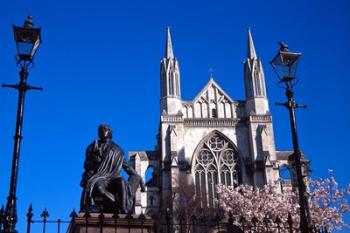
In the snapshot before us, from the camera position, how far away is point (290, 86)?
10.1 metres

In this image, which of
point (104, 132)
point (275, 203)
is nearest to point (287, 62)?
point (104, 132)

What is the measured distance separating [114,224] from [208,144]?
3357 cm

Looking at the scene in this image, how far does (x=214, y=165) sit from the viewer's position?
4050 centimetres

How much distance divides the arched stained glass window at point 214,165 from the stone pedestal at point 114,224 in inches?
1233

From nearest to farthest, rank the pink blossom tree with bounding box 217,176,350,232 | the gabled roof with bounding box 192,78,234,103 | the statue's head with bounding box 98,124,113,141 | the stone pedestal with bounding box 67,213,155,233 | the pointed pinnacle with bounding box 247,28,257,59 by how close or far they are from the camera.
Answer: the stone pedestal with bounding box 67,213,155,233
the statue's head with bounding box 98,124,113,141
the pink blossom tree with bounding box 217,176,350,232
the gabled roof with bounding box 192,78,234,103
the pointed pinnacle with bounding box 247,28,257,59

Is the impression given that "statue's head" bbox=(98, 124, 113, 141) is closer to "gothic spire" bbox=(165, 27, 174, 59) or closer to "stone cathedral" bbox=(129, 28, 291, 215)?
"stone cathedral" bbox=(129, 28, 291, 215)

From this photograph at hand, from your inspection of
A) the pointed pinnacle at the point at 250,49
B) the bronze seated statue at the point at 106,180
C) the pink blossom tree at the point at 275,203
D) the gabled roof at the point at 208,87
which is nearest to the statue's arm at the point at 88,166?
the bronze seated statue at the point at 106,180

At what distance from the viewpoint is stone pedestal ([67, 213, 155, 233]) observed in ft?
25.2

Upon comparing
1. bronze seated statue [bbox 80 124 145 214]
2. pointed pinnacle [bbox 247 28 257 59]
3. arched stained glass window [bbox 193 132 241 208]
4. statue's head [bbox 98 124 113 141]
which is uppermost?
pointed pinnacle [bbox 247 28 257 59]

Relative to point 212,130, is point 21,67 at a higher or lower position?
lower

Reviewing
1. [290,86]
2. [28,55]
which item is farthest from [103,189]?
[290,86]

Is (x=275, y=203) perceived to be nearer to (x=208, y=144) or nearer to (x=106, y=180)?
(x=208, y=144)

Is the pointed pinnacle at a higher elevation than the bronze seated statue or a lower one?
higher

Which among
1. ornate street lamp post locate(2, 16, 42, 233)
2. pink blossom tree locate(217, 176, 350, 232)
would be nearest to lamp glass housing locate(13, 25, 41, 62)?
ornate street lamp post locate(2, 16, 42, 233)
